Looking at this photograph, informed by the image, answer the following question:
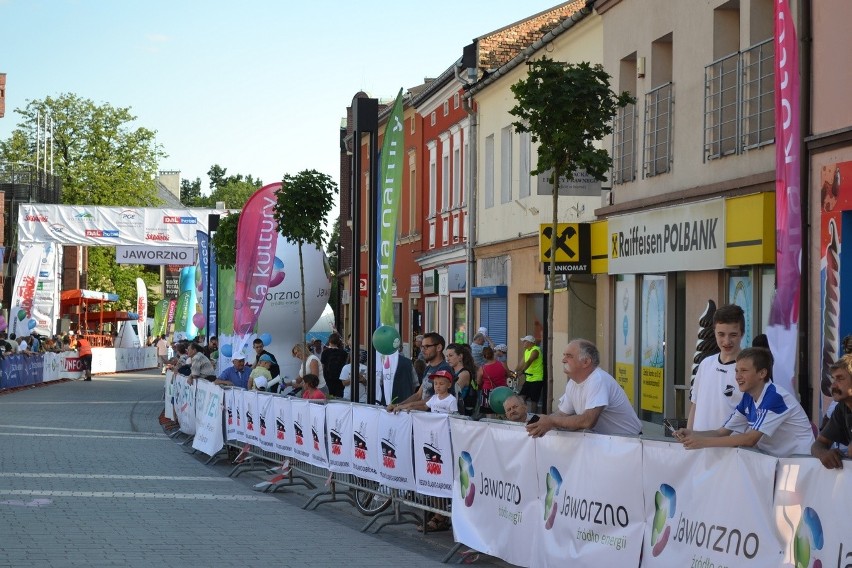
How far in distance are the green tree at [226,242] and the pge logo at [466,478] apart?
69.2 ft

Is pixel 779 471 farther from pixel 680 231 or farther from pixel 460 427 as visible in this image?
pixel 680 231

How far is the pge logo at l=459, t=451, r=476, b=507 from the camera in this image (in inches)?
410

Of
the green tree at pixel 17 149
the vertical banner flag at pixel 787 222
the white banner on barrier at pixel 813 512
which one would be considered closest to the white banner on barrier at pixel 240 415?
the vertical banner flag at pixel 787 222

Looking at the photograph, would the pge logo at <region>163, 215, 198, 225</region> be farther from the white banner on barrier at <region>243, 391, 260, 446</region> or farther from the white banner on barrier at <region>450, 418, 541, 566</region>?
the white banner on barrier at <region>450, 418, 541, 566</region>

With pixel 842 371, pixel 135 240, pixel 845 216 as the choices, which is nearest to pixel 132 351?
pixel 135 240

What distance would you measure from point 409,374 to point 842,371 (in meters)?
9.38

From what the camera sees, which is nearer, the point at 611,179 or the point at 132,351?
the point at 611,179

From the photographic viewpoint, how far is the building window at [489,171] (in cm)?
2920

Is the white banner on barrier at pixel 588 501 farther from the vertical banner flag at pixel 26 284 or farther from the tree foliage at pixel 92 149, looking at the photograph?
the tree foliage at pixel 92 149

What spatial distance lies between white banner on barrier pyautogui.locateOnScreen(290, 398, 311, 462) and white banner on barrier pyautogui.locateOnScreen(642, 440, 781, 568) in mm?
7256

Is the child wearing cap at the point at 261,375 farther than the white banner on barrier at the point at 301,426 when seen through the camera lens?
Yes

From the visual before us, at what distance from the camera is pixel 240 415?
17.9m

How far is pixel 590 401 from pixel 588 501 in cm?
63

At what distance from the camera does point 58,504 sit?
13.2 m
